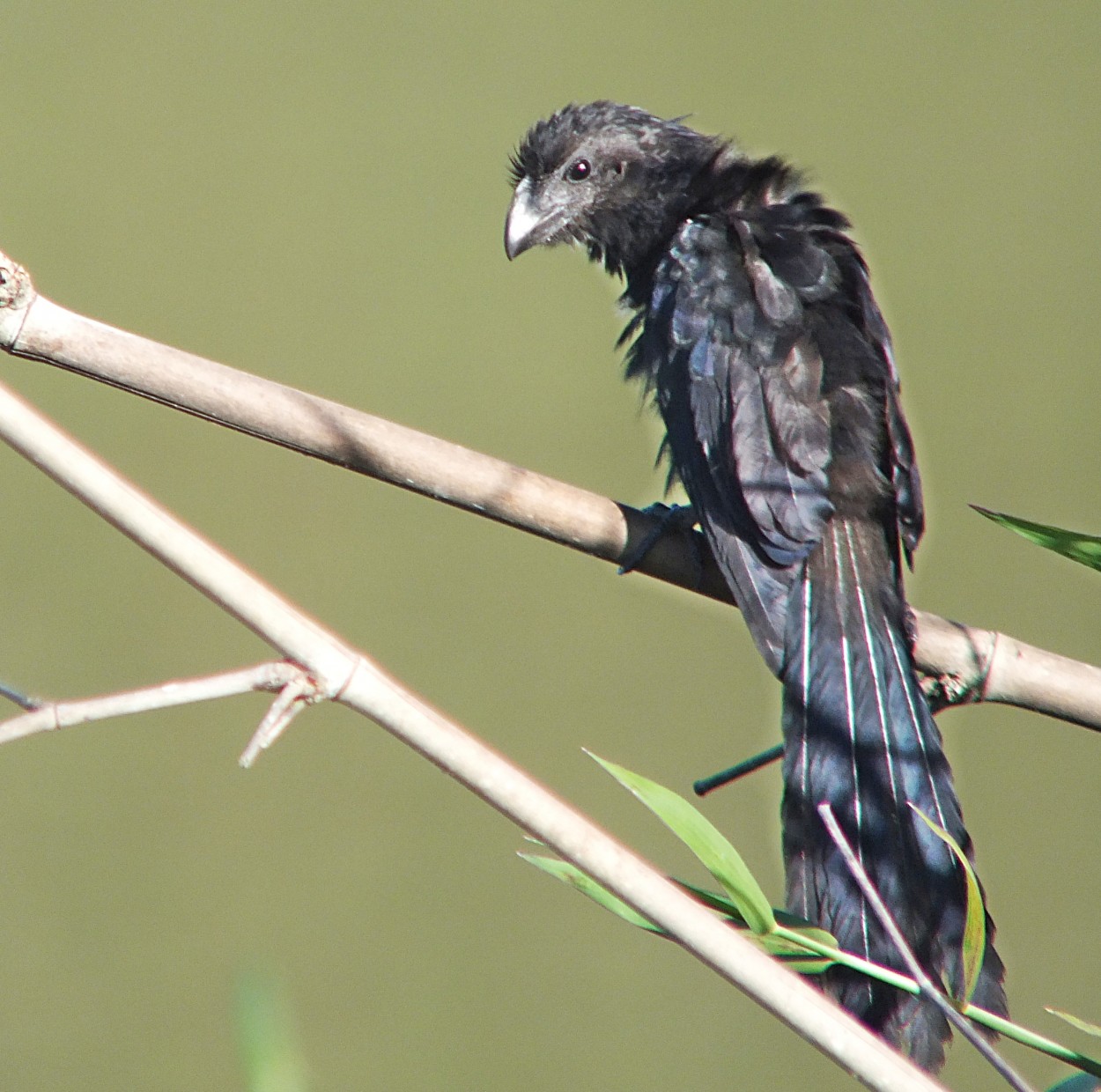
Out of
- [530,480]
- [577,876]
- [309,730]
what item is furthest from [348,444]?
[309,730]

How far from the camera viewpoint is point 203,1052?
252cm

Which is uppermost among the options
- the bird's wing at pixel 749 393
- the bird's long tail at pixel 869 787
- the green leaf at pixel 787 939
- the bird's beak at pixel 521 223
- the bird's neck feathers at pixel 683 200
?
the bird's neck feathers at pixel 683 200

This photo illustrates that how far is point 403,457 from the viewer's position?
117 cm

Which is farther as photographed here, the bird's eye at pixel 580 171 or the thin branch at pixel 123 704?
the bird's eye at pixel 580 171

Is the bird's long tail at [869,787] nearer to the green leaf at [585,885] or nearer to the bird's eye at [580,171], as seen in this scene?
the green leaf at [585,885]

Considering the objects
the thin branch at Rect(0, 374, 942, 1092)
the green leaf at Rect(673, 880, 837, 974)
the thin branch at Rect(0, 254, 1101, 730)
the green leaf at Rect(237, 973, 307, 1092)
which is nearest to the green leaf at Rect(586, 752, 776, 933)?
the green leaf at Rect(673, 880, 837, 974)

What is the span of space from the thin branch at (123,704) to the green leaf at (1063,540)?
50 cm

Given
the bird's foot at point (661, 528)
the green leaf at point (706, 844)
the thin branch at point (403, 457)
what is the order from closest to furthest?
the green leaf at point (706, 844), the thin branch at point (403, 457), the bird's foot at point (661, 528)

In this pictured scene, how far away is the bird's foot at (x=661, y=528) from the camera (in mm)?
1335

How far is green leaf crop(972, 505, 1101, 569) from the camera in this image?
830 mm

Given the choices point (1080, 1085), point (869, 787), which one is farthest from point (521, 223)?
point (1080, 1085)

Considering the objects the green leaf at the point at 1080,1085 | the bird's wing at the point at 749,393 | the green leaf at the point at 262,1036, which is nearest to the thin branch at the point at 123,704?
the green leaf at the point at 262,1036

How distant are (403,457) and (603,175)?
3.36ft

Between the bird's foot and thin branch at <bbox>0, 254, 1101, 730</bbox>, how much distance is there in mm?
11
